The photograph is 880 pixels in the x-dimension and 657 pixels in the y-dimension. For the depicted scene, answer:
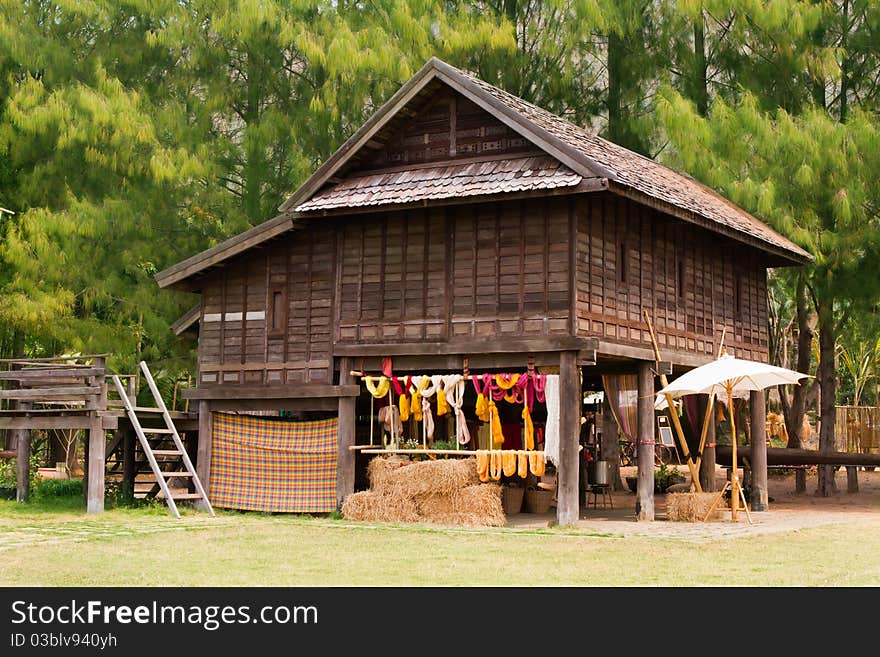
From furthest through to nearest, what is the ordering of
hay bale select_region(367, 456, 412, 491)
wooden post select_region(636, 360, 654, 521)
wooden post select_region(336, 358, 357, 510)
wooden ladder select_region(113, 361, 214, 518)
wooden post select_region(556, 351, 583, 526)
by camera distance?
wooden post select_region(336, 358, 357, 510), wooden post select_region(636, 360, 654, 521), wooden ladder select_region(113, 361, 214, 518), hay bale select_region(367, 456, 412, 491), wooden post select_region(556, 351, 583, 526)

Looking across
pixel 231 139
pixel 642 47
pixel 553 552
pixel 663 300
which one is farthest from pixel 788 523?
pixel 231 139

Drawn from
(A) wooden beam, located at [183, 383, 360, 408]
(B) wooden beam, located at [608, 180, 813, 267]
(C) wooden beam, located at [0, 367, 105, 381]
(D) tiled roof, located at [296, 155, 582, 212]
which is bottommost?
(A) wooden beam, located at [183, 383, 360, 408]

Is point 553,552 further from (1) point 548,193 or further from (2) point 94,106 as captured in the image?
(2) point 94,106

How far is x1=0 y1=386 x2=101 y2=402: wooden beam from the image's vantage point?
2094cm

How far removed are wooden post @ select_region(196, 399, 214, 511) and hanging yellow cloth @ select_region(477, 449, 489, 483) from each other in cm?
549

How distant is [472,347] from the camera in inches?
816

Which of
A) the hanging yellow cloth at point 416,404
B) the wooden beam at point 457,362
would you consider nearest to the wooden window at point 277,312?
the wooden beam at point 457,362

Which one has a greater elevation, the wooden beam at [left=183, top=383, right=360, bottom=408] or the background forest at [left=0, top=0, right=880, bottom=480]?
the background forest at [left=0, top=0, right=880, bottom=480]

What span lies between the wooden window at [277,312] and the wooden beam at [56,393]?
3348 mm

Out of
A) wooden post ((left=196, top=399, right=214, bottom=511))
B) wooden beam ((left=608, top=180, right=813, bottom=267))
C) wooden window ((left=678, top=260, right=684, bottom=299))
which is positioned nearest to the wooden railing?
wooden beam ((left=608, top=180, right=813, bottom=267))

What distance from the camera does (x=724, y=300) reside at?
25.0 meters

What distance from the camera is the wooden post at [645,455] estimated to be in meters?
21.5

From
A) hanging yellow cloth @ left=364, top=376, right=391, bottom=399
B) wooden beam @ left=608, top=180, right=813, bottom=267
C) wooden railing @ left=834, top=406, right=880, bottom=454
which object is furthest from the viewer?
wooden railing @ left=834, top=406, right=880, bottom=454

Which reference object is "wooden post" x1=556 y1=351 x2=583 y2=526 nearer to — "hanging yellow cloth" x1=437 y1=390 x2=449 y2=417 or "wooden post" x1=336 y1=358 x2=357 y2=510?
"hanging yellow cloth" x1=437 y1=390 x2=449 y2=417
